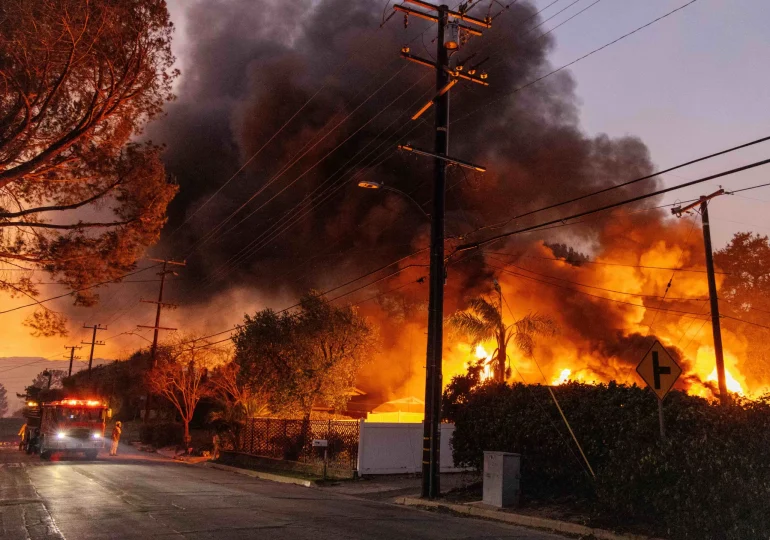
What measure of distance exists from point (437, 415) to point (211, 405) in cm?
3805

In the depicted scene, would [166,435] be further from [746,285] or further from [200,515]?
[746,285]

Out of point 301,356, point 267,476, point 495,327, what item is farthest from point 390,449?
point 495,327

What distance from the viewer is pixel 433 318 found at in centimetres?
1652

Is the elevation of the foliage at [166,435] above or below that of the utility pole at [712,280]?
below

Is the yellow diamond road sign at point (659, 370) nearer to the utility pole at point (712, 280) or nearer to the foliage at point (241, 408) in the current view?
the utility pole at point (712, 280)

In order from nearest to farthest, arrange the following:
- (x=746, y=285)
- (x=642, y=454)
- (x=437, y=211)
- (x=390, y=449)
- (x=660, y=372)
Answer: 1. (x=660, y=372)
2. (x=642, y=454)
3. (x=437, y=211)
4. (x=390, y=449)
5. (x=746, y=285)

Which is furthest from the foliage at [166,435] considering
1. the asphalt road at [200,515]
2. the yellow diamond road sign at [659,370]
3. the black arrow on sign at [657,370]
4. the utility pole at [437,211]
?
the black arrow on sign at [657,370]

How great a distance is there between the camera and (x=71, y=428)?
28109 millimetres

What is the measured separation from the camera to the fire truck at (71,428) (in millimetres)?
27750

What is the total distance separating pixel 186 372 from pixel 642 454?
116 feet

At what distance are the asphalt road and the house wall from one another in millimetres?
2904

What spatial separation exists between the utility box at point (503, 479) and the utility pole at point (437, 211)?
85.1 inches

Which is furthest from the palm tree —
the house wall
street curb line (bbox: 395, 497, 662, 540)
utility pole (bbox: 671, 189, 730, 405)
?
street curb line (bbox: 395, 497, 662, 540)

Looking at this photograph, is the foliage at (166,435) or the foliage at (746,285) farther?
the foliage at (746,285)
